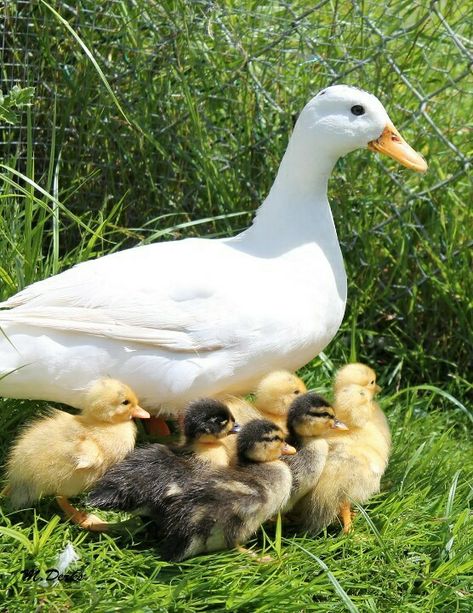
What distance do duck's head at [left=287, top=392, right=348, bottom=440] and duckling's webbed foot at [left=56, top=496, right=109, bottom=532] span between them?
0.73m

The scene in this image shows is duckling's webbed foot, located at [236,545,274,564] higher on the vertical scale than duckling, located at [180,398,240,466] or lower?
lower

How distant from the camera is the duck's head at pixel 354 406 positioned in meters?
3.99

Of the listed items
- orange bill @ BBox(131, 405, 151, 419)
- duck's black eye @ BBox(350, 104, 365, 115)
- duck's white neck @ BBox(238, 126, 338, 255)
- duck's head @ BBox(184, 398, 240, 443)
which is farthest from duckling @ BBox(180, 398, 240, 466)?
duck's black eye @ BBox(350, 104, 365, 115)

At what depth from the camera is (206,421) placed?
3.68 metres

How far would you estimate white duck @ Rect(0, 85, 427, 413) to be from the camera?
3.94m

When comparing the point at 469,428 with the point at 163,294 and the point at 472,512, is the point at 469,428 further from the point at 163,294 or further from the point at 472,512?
the point at 163,294

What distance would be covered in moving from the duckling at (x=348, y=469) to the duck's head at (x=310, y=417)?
0.13m

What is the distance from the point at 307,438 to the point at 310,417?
3.6 inches

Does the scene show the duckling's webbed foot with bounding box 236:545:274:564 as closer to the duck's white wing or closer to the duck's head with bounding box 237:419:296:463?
the duck's head with bounding box 237:419:296:463

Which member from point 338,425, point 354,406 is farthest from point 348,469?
point 354,406

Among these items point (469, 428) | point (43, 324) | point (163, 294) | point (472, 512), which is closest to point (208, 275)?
point (163, 294)

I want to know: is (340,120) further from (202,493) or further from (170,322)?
(202,493)

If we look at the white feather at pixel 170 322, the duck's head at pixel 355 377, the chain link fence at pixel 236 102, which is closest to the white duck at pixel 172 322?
the white feather at pixel 170 322

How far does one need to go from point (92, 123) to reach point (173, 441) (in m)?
1.85
